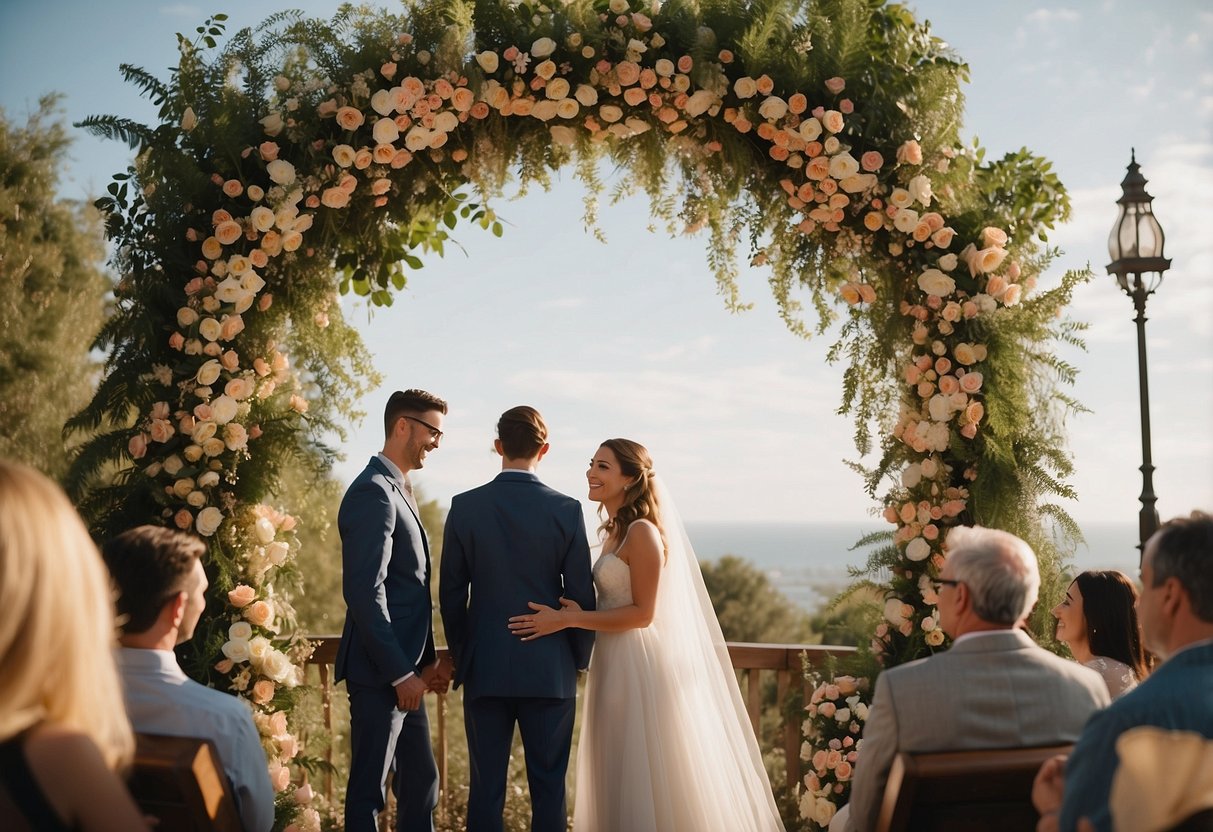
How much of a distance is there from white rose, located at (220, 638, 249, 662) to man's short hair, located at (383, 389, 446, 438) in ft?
3.02

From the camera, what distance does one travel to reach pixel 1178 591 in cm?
205

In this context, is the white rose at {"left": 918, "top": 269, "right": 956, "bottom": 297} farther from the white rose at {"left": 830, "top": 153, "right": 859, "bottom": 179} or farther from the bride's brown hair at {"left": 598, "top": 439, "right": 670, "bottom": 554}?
the bride's brown hair at {"left": 598, "top": 439, "right": 670, "bottom": 554}

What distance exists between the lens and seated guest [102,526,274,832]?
2199 mm

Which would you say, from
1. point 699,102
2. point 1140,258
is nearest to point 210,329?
point 699,102

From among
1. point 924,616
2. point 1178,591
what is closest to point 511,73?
point 924,616

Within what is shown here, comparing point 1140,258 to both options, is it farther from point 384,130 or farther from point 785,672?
point 384,130

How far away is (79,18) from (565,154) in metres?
5.96

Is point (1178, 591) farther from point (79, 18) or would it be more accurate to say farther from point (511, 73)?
point (79, 18)

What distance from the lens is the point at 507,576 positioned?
3.83 m

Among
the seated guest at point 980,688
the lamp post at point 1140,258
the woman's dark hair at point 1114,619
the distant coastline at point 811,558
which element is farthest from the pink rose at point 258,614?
the distant coastline at point 811,558

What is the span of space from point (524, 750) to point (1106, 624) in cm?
199

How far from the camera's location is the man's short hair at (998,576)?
232 centimetres

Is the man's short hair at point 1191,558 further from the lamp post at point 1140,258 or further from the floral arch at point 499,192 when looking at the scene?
the lamp post at point 1140,258

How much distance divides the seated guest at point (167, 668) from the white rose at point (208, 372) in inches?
72.8
